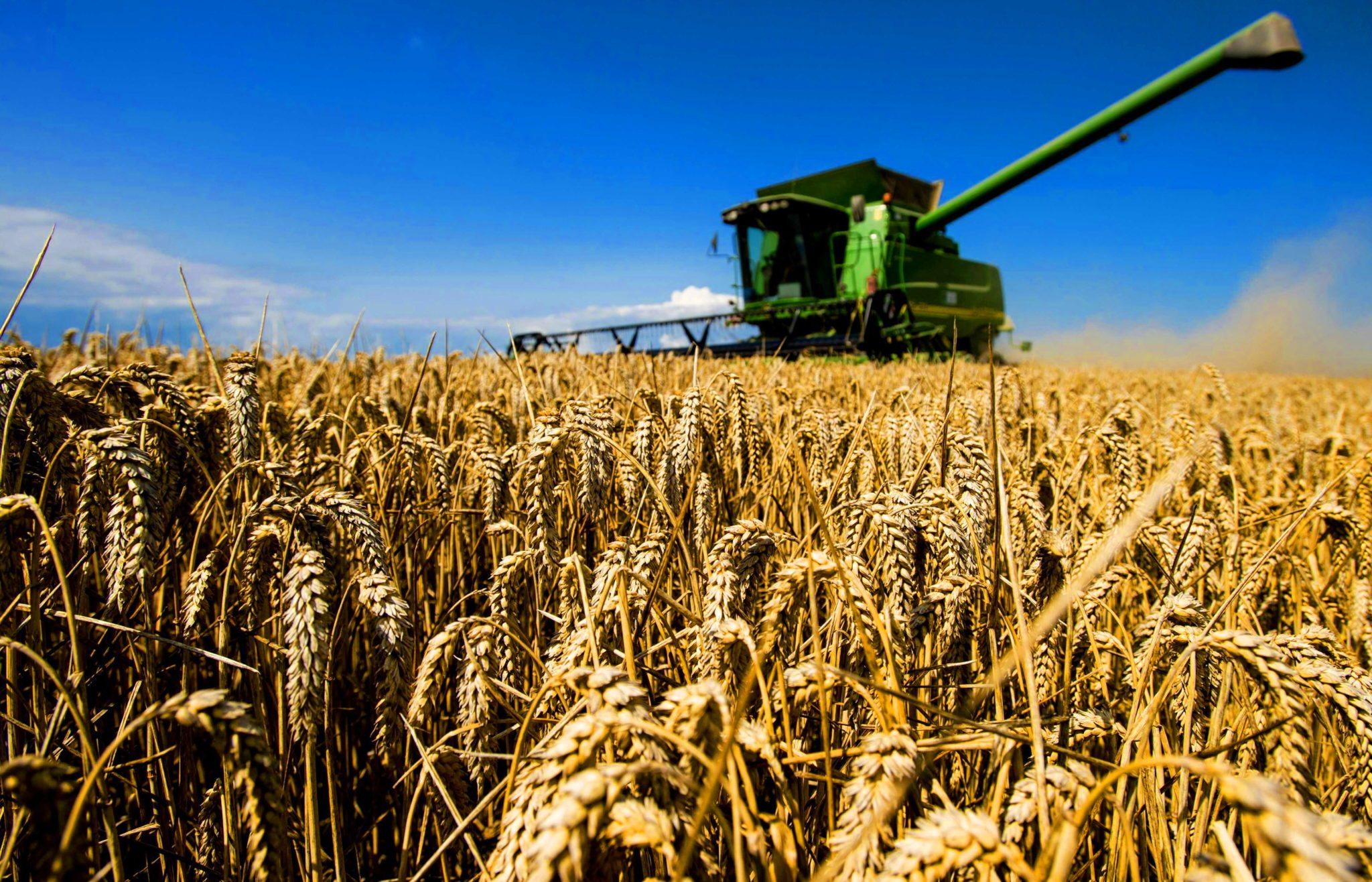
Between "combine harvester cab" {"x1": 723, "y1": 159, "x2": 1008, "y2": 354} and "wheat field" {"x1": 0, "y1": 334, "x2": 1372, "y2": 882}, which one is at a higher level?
"combine harvester cab" {"x1": 723, "y1": 159, "x2": 1008, "y2": 354}

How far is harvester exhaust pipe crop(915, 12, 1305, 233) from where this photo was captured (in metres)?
5.56

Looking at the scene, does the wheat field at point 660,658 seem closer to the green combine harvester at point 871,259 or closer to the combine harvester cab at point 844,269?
the green combine harvester at point 871,259

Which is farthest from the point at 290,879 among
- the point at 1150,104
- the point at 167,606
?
the point at 1150,104

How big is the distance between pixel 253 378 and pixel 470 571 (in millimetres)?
656

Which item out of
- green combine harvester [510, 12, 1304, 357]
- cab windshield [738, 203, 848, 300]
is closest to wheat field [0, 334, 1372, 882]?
green combine harvester [510, 12, 1304, 357]

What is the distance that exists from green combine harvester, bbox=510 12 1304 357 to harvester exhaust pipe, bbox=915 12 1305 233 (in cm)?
1

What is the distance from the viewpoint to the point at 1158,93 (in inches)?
264

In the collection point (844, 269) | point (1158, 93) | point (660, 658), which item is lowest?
point (660, 658)

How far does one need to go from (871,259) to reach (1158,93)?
170 inches

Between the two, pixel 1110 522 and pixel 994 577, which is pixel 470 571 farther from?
pixel 1110 522

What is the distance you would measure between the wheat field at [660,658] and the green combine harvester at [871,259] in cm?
583

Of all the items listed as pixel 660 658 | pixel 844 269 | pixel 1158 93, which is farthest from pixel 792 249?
pixel 660 658

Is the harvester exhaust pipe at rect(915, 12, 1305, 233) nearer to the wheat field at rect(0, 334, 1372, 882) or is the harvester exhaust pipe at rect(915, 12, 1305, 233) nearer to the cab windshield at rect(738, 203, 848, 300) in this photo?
the cab windshield at rect(738, 203, 848, 300)

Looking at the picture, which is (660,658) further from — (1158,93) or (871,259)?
(871,259)
